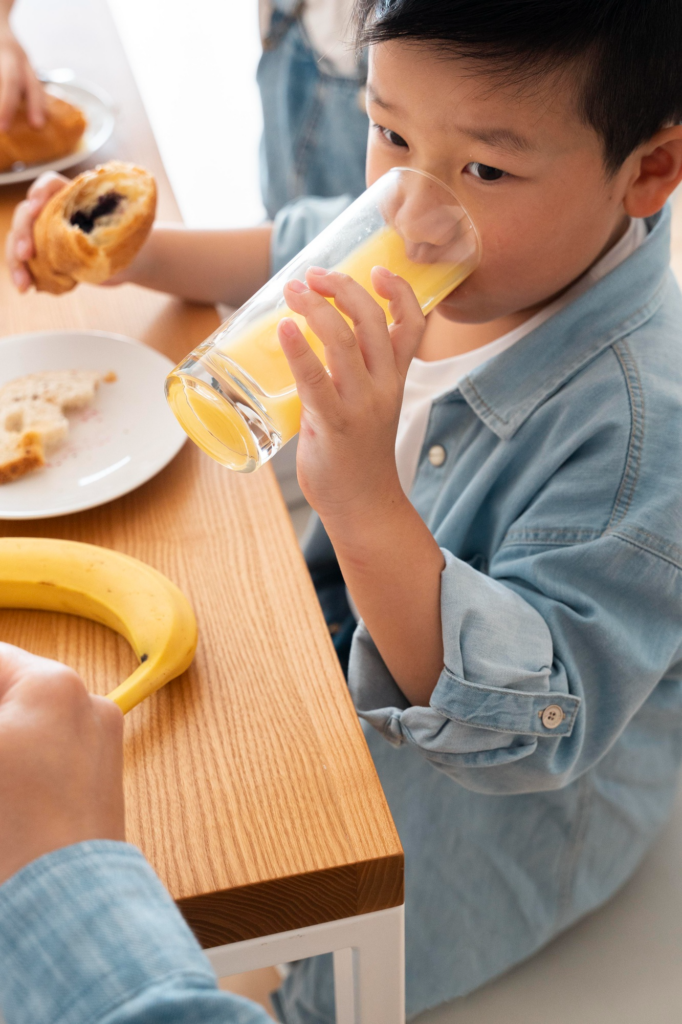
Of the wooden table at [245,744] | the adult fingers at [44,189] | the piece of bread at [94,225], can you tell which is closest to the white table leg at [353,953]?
the wooden table at [245,744]

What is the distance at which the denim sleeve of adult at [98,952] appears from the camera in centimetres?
40

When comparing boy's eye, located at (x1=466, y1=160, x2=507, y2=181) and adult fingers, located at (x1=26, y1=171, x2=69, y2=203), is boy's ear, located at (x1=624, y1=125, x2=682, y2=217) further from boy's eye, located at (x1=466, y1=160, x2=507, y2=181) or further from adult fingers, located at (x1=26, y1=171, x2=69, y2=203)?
adult fingers, located at (x1=26, y1=171, x2=69, y2=203)

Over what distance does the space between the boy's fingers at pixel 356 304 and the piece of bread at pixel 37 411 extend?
36cm

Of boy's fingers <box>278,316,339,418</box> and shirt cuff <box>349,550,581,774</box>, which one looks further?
shirt cuff <box>349,550,581,774</box>

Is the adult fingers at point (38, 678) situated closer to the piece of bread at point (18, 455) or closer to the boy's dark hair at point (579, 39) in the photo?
the piece of bread at point (18, 455)

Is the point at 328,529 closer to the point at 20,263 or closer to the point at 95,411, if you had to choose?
the point at 95,411

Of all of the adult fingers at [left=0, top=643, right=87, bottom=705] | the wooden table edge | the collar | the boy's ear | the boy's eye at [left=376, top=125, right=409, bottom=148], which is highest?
the boy's eye at [left=376, top=125, right=409, bottom=148]

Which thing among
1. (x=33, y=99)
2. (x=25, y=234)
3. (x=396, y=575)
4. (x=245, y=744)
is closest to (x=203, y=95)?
(x=33, y=99)

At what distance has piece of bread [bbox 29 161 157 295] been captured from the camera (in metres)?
0.92

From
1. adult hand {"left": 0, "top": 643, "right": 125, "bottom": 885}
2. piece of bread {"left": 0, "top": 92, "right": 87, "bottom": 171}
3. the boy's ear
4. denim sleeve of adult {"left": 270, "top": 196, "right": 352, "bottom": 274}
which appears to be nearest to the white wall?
piece of bread {"left": 0, "top": 92, "right": 87, "bottom": 171}

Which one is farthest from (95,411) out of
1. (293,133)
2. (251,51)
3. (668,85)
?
(251,51)

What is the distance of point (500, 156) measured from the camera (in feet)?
2.18

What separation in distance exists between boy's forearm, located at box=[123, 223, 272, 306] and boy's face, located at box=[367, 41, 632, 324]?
340 millimetres

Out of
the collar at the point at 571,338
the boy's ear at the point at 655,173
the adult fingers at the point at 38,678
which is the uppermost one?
the boy's ear at the point at 655,173
